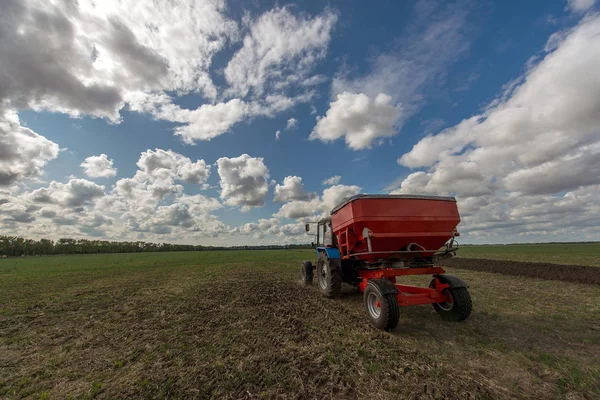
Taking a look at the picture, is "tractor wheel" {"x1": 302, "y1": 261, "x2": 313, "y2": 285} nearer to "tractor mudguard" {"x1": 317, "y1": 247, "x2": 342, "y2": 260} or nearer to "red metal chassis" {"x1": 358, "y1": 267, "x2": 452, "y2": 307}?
"tractor mudguard" {"x1": 317, "y1": 247, "x2": 342, "y2": 260}

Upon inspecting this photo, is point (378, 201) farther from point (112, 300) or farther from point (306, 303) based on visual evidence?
point (112, 300)

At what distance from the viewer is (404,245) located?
22.4 feet

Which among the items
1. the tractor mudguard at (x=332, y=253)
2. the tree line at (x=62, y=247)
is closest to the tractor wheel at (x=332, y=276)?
the tractor mudguard at (x=332, y=253)

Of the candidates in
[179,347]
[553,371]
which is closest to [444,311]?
[553,371]

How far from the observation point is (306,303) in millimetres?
8328

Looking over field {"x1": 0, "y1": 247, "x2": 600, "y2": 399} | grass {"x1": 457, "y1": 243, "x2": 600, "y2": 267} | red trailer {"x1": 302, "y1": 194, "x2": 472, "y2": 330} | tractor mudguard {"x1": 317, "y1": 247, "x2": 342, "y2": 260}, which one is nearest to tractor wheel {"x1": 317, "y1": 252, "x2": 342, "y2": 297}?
tractor mudguard {"x1": 317, "y1": 247, "x2": 342, "y2": 260}

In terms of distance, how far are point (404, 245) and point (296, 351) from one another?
3837mm

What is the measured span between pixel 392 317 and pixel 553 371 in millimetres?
2465

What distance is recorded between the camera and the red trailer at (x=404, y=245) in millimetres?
6227

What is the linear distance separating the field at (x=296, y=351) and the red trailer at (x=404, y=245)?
0.62 metres

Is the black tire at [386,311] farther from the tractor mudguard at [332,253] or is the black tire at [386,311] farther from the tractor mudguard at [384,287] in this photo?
Answer: the tractor mudguard at [332,253]

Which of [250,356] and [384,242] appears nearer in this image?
[250,356]

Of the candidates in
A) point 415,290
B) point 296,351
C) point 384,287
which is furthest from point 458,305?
point 296,351

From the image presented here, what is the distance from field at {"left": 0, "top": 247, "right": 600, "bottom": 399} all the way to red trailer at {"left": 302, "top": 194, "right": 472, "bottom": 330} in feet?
2.02
